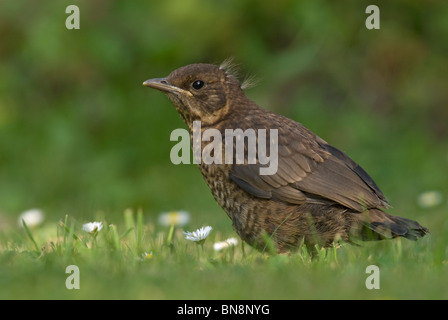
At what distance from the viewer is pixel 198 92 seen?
469 cm

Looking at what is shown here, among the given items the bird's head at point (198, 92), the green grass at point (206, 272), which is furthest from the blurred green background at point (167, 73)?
the green grass at point (206, 272)

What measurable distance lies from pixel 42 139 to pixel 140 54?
1.32 meters

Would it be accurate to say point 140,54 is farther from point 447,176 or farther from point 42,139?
point 447,176

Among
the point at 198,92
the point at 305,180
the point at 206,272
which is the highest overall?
the point at 198,92

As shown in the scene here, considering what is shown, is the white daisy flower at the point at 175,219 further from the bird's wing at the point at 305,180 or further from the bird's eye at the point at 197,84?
the bird's wing at the point at 305,180

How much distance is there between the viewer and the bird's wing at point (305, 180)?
4238 mm

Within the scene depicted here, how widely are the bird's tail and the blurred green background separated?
306cm

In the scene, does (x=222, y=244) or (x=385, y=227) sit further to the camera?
(x=222, y=244)

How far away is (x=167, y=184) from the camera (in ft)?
24.9

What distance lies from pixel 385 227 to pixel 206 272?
1.14 metres

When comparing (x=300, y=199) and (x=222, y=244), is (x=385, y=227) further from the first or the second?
(x=222, y=244)

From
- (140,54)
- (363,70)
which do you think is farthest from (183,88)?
(363,70)

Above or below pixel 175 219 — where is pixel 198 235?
below

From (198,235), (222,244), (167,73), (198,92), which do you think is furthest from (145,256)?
(167,73)
